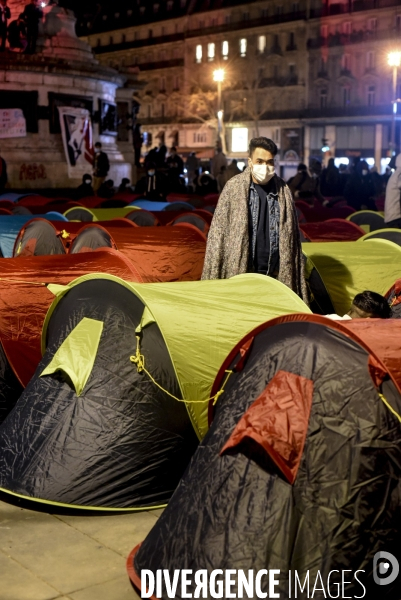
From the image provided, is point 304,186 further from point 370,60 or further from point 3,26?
point 370,60

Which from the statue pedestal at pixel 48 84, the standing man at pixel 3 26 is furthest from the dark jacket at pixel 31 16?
the standing man at pixel 3 26

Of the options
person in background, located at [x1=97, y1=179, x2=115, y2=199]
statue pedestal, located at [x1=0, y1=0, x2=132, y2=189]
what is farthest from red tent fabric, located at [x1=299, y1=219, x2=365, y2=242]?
statue pedestal, located at [x1=0, y1=0, x2=132, y2=189]

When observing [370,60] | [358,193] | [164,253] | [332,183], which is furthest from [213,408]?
[370,60]

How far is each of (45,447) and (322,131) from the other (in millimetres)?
75431

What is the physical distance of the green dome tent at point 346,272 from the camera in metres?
8.36

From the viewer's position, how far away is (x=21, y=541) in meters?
5.08

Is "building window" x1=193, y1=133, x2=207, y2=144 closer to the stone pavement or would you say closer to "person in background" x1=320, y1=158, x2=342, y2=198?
"person in background" x1=320, y1=158, x2=342, y2=198

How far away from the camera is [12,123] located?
96.9ft

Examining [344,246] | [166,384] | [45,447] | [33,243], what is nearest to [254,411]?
[166,384]

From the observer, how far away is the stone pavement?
4453 millimetres

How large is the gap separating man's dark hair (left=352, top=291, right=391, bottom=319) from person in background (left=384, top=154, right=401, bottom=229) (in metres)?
5.25

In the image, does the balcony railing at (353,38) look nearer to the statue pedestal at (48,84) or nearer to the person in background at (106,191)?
the statue pedestal at (48,84)

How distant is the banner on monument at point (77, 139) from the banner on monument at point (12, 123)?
4.05 ft

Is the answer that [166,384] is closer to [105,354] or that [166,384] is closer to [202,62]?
[105,354]
